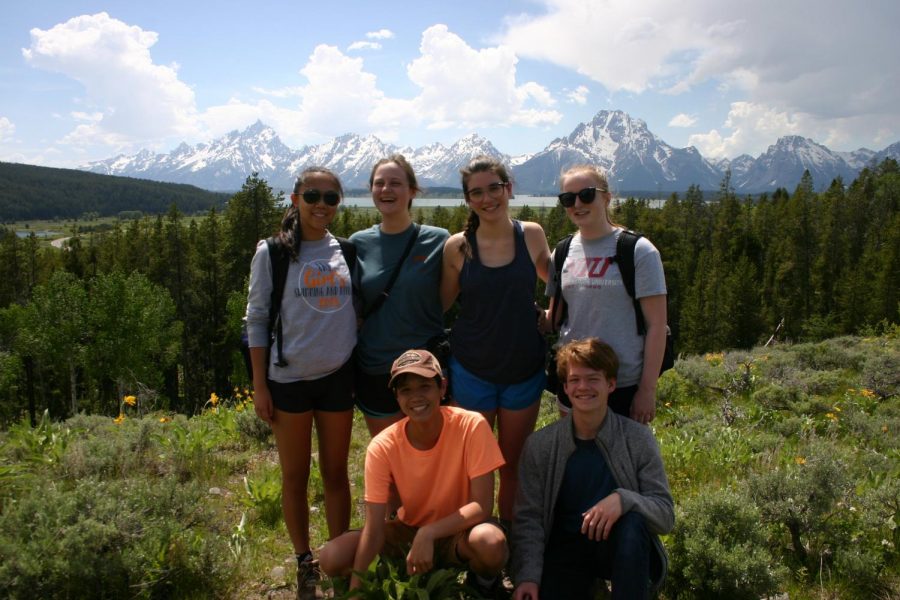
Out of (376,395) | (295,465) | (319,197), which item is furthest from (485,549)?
(319,197)

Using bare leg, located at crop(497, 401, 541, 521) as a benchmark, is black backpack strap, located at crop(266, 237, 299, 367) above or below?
above

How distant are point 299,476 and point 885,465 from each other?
4970 mm

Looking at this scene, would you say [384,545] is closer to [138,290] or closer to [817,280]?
[138,290]

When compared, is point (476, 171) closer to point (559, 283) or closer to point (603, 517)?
point (559, 283)

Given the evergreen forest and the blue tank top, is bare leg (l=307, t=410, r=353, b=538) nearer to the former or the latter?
the blue tank top

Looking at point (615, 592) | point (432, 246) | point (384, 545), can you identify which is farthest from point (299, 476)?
point (615, 592)

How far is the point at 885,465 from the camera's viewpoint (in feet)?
15.3

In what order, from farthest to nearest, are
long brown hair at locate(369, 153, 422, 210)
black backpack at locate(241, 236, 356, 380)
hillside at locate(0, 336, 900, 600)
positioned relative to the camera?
long brown hair at locate(369, 153, 422, 210) < black backpack at locate(241, 236, 356, 380) < hillside at locate(0, 336, 900, 600)

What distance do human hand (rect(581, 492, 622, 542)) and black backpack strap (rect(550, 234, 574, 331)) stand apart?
3.65 feet

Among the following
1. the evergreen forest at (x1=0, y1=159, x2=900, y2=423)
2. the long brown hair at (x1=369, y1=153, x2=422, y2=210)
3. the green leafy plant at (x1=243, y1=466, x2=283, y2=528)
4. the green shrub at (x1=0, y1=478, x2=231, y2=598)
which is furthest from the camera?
the evergreen forest at (x1=0, y1=159, x2=900, y2=423)

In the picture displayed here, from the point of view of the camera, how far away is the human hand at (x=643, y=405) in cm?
315

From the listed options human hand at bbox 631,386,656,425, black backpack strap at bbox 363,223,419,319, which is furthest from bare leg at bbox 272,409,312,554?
human hand at bbox 631,386,656,425

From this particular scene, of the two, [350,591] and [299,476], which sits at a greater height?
[299,476]

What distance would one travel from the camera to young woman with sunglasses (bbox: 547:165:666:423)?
309cm
